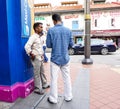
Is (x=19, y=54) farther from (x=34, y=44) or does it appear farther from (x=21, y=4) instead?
(x=21, y=4)

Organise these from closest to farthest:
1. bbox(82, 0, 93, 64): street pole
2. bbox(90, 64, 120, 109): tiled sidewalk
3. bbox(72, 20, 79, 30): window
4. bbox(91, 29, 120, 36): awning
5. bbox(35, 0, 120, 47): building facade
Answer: bbox(90, 64, 120, 109): tiled sidewalk < bbox(82, 0, 93, 64): street pole < bbox(91, 29, 120, 36): awning < bbox(35, 0, 120, 47): building facade < bbox(72, 20, 79, 30): window

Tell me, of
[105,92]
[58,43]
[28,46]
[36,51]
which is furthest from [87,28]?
[58,43]

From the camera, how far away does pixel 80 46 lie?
17516 mm

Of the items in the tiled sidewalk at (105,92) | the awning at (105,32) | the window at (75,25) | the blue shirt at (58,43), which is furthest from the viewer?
the window at (75,25)

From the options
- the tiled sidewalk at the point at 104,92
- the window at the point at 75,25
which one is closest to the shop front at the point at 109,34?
the window at the point at 75,25

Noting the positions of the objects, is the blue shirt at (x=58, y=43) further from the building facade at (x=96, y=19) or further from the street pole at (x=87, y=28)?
the building facade at (x=96, y=19)

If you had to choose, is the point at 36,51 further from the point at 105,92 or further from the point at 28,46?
the point at 105,92

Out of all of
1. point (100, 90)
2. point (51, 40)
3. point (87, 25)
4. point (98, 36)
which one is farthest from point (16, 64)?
point (98, 36)

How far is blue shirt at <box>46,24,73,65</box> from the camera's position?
409 cm

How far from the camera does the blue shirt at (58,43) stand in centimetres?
409

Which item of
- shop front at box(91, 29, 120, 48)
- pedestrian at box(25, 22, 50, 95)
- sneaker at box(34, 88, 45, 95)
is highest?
shop front at box(91, 29, 120, 48)

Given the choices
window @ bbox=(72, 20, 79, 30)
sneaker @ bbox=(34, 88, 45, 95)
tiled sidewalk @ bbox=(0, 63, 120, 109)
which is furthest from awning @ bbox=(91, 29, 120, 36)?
sneaker @ bbox=(34, 88, 45, 95)

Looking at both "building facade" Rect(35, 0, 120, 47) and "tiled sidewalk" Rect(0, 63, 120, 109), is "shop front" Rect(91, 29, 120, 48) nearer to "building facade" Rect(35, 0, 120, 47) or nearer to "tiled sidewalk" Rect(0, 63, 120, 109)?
"building facade" Rect(35, 0, 120, 47)

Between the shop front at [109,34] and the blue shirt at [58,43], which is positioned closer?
the blue shirt at [58,43]
